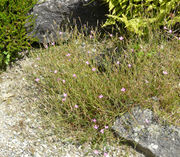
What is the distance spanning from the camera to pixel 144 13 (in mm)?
4098

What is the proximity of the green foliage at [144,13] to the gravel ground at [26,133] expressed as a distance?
1.85m

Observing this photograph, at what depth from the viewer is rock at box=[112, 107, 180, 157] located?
2578 mm

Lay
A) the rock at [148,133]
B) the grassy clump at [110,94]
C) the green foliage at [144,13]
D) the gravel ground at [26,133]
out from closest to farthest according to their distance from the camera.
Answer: the rock at [148,133] → the gravel ground at [26,133] → the grassy clump at [110,94] → the green foliage at [144,13]

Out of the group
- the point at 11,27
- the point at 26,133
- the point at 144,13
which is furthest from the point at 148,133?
the point at 11,27

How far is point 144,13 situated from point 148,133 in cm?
226

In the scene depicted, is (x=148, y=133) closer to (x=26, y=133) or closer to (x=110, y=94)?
(x=110, y=94)

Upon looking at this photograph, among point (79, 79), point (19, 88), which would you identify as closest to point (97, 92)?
point (79, 79)

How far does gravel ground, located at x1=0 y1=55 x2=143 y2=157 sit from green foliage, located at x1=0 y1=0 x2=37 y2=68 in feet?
2.04

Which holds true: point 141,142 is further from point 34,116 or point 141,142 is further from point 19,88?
point 19,88

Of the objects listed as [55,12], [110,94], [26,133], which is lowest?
[26,133]

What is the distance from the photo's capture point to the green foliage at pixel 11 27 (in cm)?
387

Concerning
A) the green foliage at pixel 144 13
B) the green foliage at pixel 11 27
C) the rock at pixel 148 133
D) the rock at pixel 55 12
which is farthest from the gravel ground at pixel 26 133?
the green foliage at pixel 144 13

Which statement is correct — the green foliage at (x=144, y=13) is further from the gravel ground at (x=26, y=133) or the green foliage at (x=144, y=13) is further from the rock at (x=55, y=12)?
the gravel ground at (x=26, y=133)

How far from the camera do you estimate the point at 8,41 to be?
4047mm
